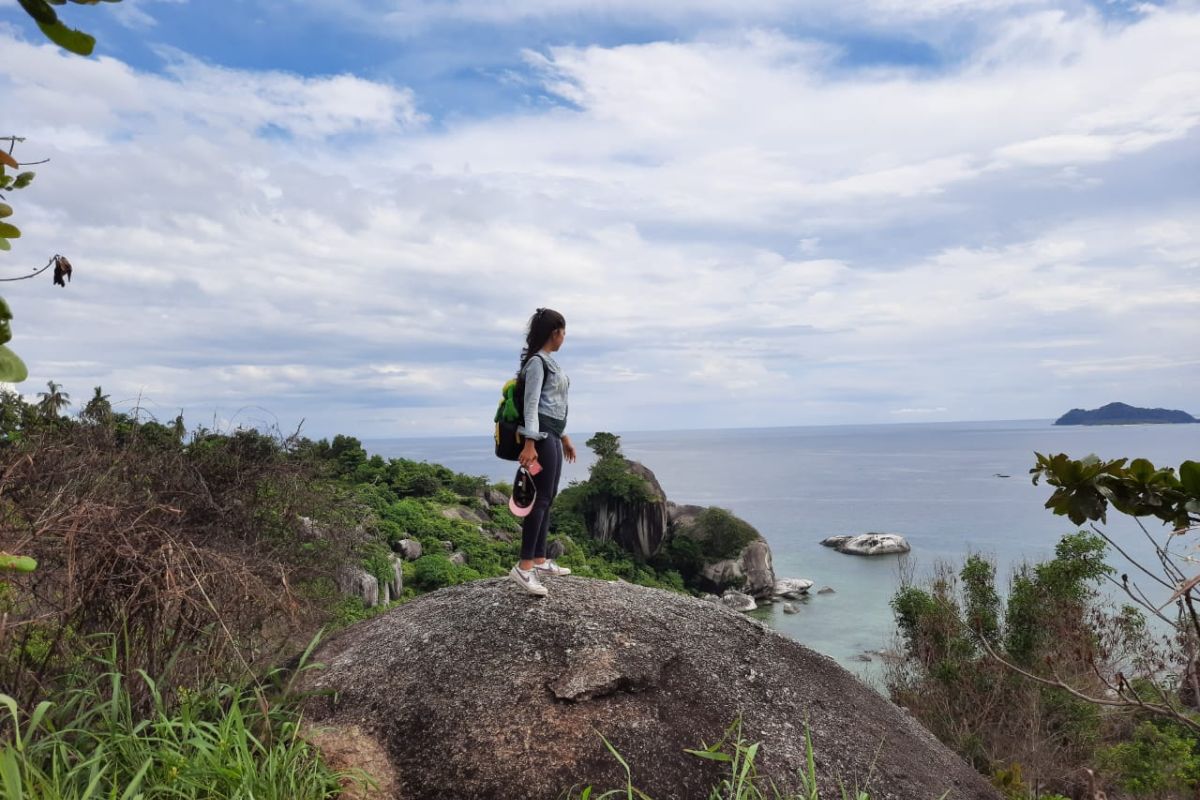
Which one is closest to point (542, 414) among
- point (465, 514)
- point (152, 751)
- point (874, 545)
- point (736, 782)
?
point (736, 782)

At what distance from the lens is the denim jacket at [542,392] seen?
6.68m

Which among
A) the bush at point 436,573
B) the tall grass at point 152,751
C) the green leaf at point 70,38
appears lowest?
the bush at point 436,573

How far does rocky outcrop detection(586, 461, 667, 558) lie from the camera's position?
2096 inches

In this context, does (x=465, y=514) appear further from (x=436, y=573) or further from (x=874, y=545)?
(x=874, y=545)

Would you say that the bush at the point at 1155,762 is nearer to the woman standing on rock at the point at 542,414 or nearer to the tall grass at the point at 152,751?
the woman standing on rock at the point at 542,414

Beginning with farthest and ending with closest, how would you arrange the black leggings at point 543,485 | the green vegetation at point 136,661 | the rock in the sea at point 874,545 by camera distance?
the rock in the sea at point 874,545
the black leggings at point 543,485
the green vegetation at point 136,661

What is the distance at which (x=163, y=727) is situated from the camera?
4578 mm

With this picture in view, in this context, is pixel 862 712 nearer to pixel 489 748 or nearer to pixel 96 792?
pixel 489 748

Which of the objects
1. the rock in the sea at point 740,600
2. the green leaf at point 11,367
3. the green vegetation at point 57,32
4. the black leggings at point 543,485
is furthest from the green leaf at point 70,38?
the rock in the sea at point 740,600

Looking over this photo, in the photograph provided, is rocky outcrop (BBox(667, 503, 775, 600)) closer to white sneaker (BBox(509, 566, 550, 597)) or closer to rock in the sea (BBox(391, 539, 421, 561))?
rock in the sea (BBox(391, 539, 421, 561))

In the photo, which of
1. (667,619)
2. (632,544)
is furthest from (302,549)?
(632,544)

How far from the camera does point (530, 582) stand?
6969 mm

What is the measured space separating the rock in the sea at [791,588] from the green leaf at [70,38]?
56.2 metres

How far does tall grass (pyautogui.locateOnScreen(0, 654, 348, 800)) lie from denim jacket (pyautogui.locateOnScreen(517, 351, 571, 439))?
8.89ft
